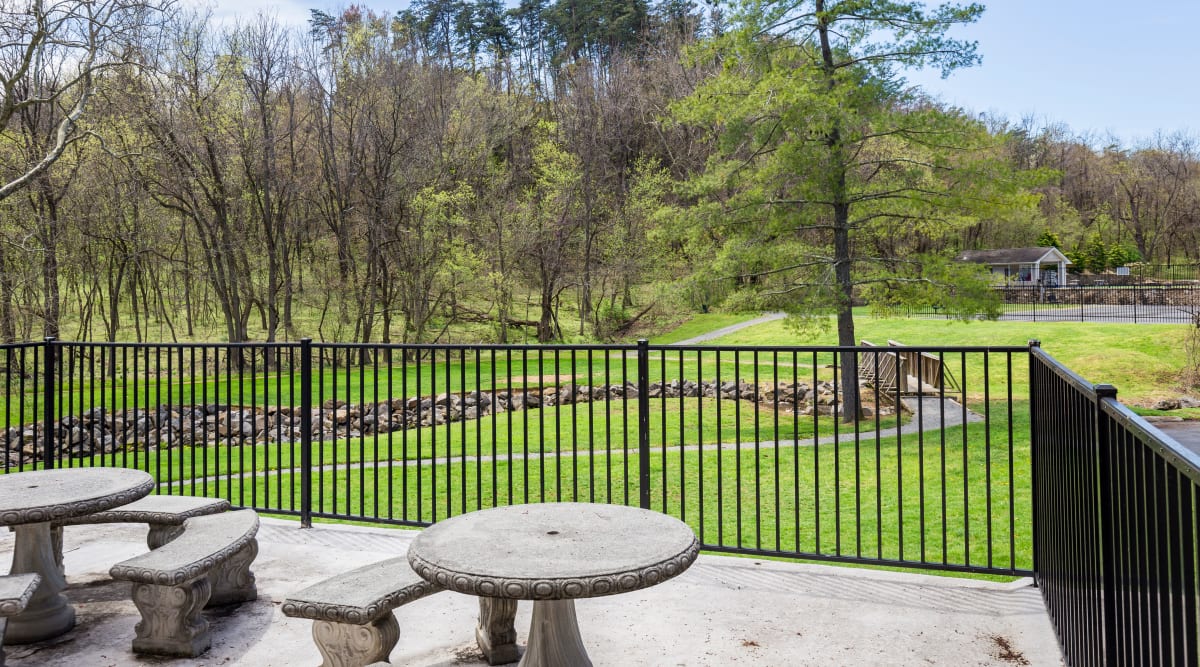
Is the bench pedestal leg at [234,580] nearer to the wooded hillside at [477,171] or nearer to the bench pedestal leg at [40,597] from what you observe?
the bench pedestal leg at [40,597]

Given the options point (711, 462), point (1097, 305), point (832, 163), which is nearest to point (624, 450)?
point (711, 462)

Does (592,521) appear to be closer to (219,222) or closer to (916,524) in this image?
(916,524)

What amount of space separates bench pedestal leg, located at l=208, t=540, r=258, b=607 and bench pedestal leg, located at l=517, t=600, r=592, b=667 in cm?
176

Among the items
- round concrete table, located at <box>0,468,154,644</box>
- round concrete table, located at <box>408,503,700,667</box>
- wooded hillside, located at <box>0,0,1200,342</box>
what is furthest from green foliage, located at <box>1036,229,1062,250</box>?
round concrete table, located at <box>0,468,154,644</box>

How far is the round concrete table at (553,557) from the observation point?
2291 millimetres

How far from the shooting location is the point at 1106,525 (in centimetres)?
212

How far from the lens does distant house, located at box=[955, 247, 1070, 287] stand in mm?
46844

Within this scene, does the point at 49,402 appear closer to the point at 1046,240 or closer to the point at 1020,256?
the point at 1020,256

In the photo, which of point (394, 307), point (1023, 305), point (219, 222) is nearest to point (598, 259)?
point (394, 307)

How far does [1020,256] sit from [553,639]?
5174 centimetres

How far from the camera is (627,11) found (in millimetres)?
42469

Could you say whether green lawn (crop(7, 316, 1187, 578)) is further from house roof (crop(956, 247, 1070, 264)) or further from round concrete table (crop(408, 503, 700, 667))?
house roof (crop(956, 247, 1070, 264))

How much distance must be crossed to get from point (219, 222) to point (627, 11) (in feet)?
91.5

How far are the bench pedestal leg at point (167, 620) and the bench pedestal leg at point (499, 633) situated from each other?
1.21 metres
